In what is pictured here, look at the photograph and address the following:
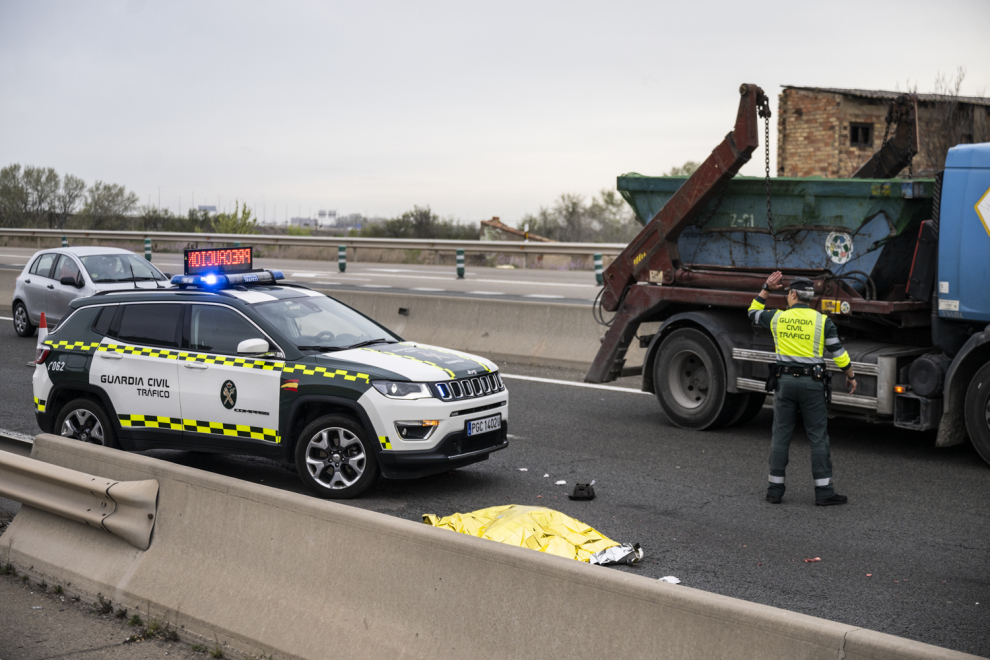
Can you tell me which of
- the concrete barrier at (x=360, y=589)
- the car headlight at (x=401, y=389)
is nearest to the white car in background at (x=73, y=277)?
the car headlight at (x=401, y=389)

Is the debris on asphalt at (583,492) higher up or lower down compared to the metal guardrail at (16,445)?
lower down

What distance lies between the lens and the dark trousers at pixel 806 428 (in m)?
7.53

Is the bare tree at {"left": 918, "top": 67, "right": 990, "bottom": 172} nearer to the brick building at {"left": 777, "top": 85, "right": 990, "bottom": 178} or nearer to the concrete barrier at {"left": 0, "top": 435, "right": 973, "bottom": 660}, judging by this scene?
the brick building at {"left": 777, "top": 85, "right": 990, "bottom": 178}

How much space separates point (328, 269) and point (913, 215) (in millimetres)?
24818

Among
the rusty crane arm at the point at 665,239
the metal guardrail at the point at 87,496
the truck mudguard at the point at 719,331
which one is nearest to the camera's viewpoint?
the metal guardrail at the point at 87,496

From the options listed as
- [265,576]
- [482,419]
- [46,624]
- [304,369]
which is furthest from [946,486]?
[46,624]

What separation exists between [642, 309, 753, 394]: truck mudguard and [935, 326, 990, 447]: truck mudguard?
2.07 metres

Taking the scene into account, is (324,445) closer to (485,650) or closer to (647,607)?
(485,650)

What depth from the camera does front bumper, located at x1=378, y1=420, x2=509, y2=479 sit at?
7367 mm

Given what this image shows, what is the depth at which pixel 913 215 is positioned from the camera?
9.20 metres

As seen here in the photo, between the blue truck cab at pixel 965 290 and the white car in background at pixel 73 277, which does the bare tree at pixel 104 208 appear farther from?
the blue truck cab at pixel 965 290

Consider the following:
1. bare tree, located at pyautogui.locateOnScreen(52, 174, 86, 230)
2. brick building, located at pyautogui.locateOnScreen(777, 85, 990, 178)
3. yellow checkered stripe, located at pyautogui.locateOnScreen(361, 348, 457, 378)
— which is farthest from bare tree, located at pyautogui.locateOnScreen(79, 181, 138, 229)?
yellow checkered stripe, located at pyautogui.locateOnScreen(361, 348, 457, 378)

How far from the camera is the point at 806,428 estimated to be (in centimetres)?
762

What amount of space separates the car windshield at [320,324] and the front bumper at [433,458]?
1.11m
